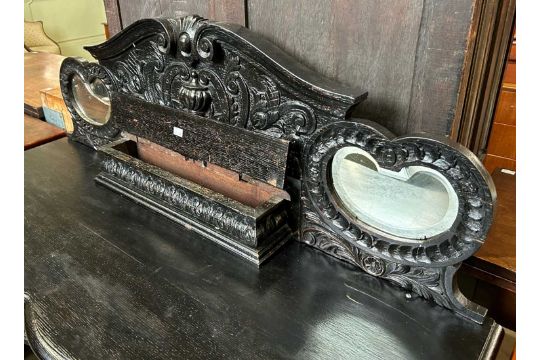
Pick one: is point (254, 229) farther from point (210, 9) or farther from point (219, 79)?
point (210, 9)

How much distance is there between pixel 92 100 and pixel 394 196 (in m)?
1.03

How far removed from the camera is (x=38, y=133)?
1557 millimetres

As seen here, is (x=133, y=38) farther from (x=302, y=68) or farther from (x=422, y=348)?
(x=422, y=348)

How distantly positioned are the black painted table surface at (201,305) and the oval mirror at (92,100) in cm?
43

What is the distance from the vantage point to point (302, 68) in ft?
2.74

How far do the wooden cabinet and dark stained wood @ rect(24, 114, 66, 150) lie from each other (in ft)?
6.23

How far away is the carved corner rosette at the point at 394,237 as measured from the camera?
0.68 metres

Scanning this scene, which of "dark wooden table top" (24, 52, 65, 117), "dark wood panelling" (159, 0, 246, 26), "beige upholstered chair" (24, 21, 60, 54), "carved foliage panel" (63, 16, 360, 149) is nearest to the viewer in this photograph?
"carved foliage panel" (63, 16, 360, 149)

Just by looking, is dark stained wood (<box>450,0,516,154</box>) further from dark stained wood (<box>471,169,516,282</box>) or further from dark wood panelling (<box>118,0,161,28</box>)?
dark wood panelling (<box>118,0,161,28</box>)

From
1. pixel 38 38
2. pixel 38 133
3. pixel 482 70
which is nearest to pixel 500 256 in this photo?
pixel 482 70

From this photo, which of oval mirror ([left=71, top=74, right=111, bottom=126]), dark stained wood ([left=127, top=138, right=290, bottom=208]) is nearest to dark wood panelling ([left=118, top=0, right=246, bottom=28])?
oval mirror ([left=71, top=74, right=111, bottom=126])

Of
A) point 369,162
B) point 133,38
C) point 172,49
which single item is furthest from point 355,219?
point 133,38

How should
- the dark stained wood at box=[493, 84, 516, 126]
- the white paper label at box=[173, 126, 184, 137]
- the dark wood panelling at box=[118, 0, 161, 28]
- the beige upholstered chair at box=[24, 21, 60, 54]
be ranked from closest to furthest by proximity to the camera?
the white paper label at box=[173, 126, 184, 137]
the dark wood panelling at box=[118, 0, 161, 28]
the dark stained wood at box=[493, 84, 516, 126]
the beige upholstered chair at box=[24, 21, 60, 54]

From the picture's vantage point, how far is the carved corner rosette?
677 millimetres
